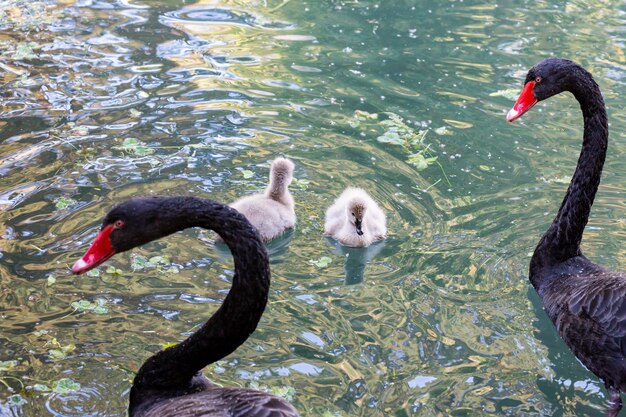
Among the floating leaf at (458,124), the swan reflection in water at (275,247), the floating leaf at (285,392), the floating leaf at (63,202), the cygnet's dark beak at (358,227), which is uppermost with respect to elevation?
the floating leaf at (458,124)

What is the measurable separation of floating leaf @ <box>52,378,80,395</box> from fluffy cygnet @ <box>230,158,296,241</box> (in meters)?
1.56

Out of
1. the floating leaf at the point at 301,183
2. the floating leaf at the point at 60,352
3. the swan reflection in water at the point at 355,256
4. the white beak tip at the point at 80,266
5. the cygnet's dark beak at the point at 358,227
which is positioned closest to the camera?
the white beak tip at the point at 80,266

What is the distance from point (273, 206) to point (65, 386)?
1.79 m

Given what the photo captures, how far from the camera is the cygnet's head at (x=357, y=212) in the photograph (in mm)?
5023

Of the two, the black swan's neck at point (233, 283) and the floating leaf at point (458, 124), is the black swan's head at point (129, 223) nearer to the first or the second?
the black swan's neck at point (233, 283)

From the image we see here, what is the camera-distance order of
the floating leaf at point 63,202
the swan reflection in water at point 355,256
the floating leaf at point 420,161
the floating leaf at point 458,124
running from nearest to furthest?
the swan reflection in water at point 355,256
the floating leaf at point 63,202
the floating leaf at point 420,161
the floating leaf at point 458,124

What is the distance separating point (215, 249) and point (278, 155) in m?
1.21

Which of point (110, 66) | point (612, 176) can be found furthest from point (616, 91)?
point (110, 66)

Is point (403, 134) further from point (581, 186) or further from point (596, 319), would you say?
point (596, 319)

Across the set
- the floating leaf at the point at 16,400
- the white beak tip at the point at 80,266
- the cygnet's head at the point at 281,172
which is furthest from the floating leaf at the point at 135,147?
the white beak tip at the point at 80,266

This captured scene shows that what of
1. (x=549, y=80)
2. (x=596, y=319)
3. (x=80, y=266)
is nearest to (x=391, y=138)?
(x=549, y=80)

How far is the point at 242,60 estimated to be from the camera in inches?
298

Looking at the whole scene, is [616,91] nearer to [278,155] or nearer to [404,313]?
[278,155]

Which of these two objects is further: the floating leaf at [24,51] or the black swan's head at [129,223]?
the floating leaf at [24,51]
